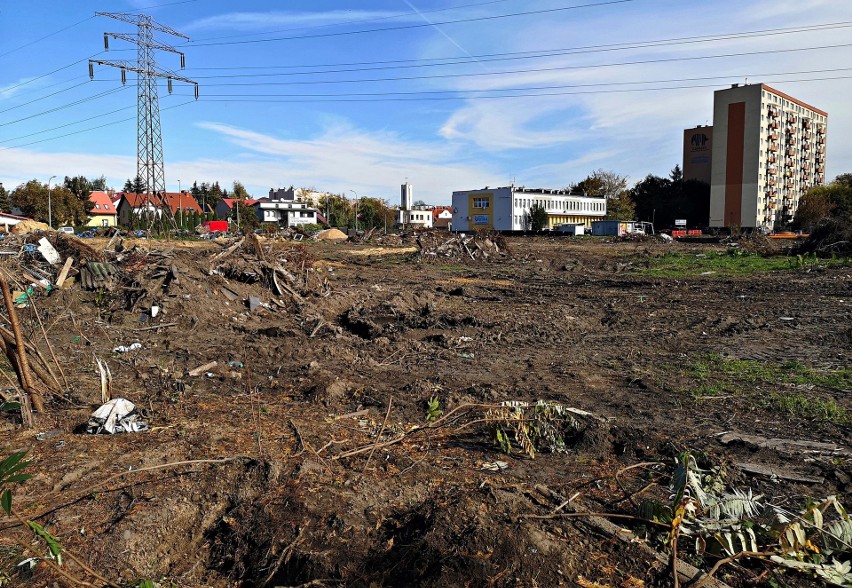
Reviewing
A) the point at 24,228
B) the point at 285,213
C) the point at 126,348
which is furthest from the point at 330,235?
the point at 126,348

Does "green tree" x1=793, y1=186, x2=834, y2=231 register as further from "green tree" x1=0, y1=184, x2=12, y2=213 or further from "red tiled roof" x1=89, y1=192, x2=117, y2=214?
"red tiled roof" x1=89, y1=192, x2=117, y2=214

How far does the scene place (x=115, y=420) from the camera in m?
5.43

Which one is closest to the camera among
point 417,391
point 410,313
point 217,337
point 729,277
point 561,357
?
point 417,391

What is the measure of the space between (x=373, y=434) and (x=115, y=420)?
2535 millimetres

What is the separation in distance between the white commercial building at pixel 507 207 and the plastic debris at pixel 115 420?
73.3 meters

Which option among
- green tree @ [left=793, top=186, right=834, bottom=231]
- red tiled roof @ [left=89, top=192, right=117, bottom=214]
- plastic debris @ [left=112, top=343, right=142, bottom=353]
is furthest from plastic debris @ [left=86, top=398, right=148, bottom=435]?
red tiled roof @ [left=89, top=192, right=117, bottom=214]

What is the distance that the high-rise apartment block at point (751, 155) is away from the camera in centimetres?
7350

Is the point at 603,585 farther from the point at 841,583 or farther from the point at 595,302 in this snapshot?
the point at 595,302

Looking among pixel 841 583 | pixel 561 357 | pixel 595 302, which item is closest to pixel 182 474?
pixel 841 583

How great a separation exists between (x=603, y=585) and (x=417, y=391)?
13.7 feet

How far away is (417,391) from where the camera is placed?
698 cm

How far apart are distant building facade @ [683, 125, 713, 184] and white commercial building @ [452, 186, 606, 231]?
1684 cm

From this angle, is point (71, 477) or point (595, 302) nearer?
point (71, 477)

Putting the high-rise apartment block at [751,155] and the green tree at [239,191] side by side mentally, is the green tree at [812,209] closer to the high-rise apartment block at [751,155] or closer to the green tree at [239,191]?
the high-rise apartment block at [751,155]
